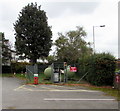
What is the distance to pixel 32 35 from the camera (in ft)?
116

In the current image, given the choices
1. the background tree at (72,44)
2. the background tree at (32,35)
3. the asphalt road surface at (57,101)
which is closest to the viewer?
the asphalt road surface at (57,101)

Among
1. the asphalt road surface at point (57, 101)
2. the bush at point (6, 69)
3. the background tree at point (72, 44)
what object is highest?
the background tree at point (72, 44)

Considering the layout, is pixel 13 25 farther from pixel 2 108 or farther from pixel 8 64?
pixel 2 108

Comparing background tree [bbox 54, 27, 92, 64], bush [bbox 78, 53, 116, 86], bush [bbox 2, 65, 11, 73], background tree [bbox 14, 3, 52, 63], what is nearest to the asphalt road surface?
bush [bbox 78, 53, 116, 86]

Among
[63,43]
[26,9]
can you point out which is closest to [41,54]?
[26,9]

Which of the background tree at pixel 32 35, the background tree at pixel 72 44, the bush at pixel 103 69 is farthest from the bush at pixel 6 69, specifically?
the bush at pixel 103 69

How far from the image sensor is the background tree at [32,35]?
3519 centimetres

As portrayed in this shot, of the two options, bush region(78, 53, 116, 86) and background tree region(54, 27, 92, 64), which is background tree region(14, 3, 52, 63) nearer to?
background tree region(54, 27, 92, 64)

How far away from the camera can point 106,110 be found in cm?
766

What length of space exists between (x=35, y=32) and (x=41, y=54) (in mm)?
4708

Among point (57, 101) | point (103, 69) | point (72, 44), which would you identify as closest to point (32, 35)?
point (72, 44)

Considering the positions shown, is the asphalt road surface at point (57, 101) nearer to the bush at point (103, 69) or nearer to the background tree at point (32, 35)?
the bush at point (103, 69)

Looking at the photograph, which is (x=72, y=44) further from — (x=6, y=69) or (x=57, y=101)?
(x=57, y=101)

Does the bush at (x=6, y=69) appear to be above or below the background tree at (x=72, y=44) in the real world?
below
